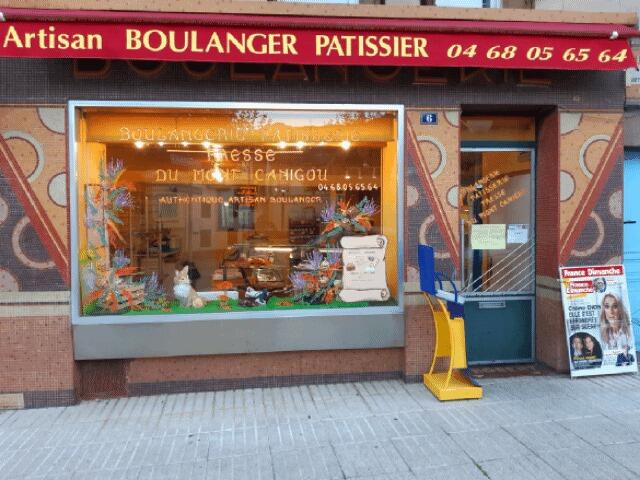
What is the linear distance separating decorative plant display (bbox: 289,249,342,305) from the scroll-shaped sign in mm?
97

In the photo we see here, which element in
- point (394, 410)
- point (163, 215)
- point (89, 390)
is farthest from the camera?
point (163, 215)

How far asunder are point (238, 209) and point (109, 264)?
152 cm

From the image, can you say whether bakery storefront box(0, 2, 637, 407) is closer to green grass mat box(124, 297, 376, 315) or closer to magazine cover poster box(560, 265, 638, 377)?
green grass mat box(124, 297, 376, 315)

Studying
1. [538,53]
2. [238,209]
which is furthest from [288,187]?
[538,53]

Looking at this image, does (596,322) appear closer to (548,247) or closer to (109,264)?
(548,247)

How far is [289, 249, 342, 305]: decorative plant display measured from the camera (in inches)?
229

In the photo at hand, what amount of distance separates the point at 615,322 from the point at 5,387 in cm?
646

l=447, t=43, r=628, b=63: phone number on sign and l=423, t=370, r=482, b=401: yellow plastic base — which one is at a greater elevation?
l=447, t=43, r=628, b=63: phone number on sign

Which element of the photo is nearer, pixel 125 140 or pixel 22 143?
pixel 22 143

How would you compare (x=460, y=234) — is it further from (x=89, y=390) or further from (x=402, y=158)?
(x=89, y=390)

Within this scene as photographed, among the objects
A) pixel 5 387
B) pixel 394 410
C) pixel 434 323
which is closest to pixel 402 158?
pixel 434 323

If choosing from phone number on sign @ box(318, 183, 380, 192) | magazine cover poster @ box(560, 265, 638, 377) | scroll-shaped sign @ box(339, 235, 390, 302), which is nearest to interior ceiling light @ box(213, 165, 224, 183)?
phone number on sign @ box(318, 183, 380, 192)

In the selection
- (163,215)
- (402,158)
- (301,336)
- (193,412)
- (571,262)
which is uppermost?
(402,158)

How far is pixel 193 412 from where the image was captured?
4844mm
